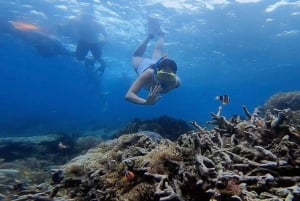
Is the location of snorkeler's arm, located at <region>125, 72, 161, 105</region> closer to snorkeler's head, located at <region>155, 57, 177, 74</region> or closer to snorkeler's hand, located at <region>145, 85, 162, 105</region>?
snorkeler's hand, located at <region>145, 85, 162, 105</region>

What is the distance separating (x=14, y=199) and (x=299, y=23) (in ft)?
98.0

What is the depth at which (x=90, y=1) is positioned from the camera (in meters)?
23.5

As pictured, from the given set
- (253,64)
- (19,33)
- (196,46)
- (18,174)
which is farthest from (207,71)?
(18,174)

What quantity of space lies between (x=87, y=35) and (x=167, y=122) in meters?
17.4

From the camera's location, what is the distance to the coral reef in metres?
2.66

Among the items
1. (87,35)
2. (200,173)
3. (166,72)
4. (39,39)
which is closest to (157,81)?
(166,72)

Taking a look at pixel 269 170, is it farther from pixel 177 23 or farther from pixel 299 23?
pixel 299 23

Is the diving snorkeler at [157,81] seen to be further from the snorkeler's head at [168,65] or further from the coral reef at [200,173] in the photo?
the coral reef at [200,173]

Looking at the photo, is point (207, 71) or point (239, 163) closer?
point (239, 163)

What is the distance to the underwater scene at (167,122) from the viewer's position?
297 cm

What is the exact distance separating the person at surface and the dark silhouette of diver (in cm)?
177

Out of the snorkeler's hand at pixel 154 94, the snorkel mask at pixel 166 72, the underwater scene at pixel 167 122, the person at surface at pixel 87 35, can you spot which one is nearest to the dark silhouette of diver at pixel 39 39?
the underwater scene at pixel 167 122

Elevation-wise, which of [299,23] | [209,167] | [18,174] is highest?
[299,23]

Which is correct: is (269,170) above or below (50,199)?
above
